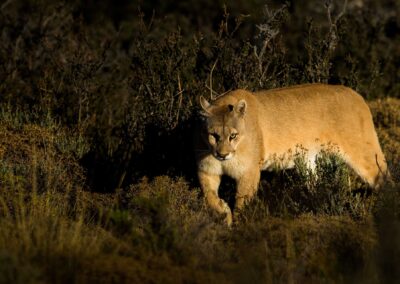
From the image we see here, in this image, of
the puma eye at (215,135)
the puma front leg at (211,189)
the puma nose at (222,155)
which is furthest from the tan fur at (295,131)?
the puma nose at (222,155)

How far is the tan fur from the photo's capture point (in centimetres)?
773

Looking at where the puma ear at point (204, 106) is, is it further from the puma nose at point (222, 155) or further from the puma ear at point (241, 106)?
the puma nose at point (222, 155)

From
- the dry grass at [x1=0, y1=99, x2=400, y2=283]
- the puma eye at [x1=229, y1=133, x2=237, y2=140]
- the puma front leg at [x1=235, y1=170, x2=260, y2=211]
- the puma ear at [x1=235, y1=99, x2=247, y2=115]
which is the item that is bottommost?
the dry grass at [x1=0, y1=99, x2=400, y2=283]

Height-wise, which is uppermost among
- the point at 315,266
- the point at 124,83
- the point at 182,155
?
the point at 124,83

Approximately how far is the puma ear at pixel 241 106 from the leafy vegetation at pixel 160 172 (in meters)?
0.92

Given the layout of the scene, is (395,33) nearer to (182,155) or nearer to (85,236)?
(182,155)

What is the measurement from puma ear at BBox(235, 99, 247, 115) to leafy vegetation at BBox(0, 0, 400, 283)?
36.4 inches

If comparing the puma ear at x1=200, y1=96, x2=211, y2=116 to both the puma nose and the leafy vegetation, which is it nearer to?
the puma nose

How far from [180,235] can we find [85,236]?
0.77 meters

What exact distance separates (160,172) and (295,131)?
5.41ft

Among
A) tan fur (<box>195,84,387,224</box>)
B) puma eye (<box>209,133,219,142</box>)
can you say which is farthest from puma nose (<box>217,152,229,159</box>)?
tan fur (<box>195,84,387,224</box>)

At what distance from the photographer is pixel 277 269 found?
572 centimetres

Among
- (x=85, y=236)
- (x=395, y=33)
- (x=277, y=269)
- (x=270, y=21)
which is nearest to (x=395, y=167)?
(x=270, y=21)

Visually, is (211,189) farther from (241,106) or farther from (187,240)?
(187,240)
